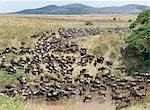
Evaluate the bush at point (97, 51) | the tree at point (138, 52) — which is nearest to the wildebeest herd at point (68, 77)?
the bush at point (97, 51)

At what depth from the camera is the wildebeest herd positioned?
27094 millimetres

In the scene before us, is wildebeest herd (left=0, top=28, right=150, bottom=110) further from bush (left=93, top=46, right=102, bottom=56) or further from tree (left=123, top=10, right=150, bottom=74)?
tree (left=123, top=10, right=150, bottom=74)

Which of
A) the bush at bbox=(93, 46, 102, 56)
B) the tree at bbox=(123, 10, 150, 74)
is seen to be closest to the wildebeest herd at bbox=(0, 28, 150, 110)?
the bush at bbox=(93, 46, 102, 56)

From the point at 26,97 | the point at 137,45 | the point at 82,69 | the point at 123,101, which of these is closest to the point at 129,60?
the point at 137,45

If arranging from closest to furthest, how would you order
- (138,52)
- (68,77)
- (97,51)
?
(68,77) < (138,52) < (97,51)

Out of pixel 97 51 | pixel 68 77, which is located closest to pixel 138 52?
pixel 97 51

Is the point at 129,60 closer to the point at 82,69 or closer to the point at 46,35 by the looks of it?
the point at 82,69

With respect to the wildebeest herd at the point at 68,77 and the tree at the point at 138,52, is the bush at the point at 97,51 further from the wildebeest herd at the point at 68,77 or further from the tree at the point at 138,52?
the tree at the point at 138,52

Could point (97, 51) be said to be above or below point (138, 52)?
below

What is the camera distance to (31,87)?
2847 centimetres

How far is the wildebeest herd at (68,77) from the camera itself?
88.9 ft

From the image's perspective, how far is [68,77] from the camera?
31141mm

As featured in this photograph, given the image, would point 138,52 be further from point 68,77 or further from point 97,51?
point 68,77

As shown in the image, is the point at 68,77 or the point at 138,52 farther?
the point at 138,52
